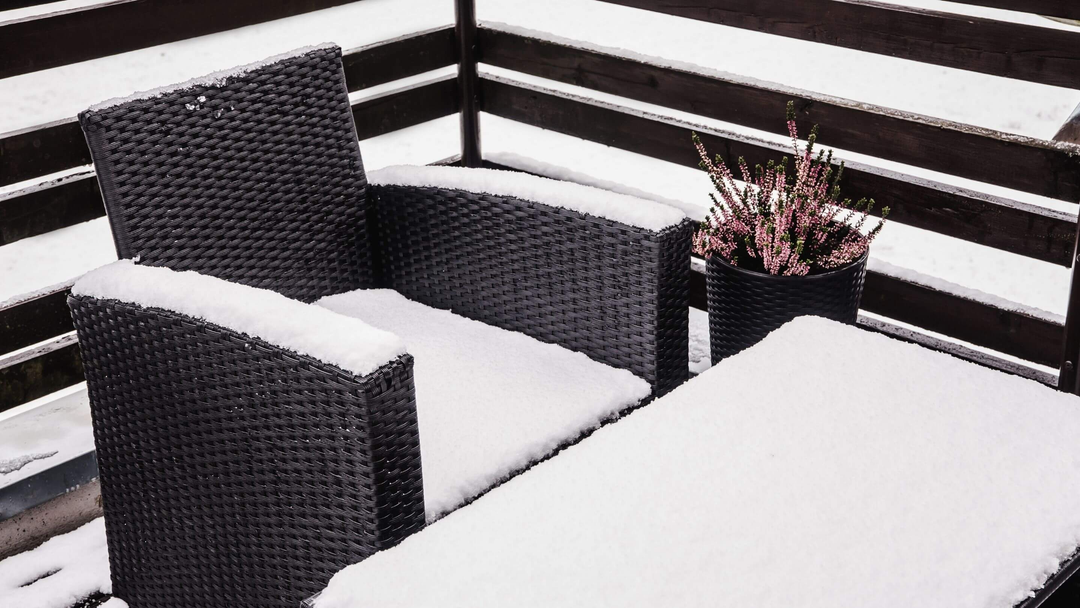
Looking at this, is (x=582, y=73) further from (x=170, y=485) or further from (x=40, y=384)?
(x=170, y=485)

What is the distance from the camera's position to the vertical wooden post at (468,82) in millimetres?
3346

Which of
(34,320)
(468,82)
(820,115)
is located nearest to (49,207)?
(34,320)

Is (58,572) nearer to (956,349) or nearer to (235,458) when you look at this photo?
(235,458)

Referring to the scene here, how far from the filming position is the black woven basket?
2.44m

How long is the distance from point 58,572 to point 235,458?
905mm

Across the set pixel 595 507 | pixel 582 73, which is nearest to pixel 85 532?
pixel 595 507

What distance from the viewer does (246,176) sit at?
2041 millimetres

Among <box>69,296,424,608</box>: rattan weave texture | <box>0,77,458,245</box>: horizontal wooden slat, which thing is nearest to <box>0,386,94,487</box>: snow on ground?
<box>0,77,458,245</box>: horizontal wooden slat

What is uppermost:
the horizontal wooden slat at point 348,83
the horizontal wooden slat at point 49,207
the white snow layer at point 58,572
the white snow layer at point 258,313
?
the horizontal wooden slat at point 348,83

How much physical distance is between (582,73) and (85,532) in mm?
1826

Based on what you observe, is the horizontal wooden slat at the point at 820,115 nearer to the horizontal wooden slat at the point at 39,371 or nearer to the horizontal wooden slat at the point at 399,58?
the horizontal wooden slat at the point at 399,58

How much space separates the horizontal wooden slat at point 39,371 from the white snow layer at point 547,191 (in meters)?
0.93

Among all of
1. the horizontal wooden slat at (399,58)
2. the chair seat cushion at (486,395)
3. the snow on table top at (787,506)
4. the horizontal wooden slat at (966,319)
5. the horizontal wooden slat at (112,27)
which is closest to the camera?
the snow on table top at (787,506)

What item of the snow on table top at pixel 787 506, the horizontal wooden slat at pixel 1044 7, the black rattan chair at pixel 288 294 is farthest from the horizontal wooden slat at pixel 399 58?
the snow on table top at pixel 787 506
